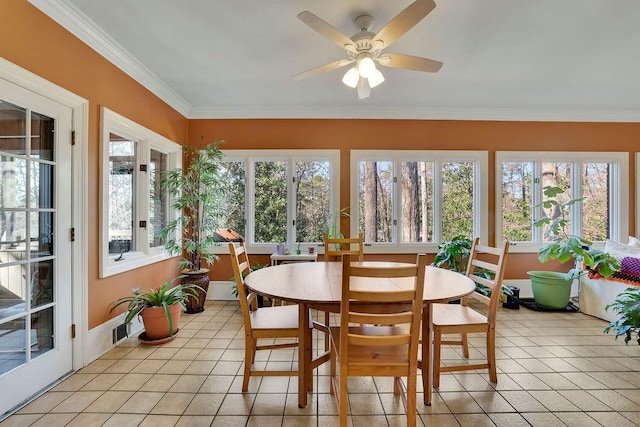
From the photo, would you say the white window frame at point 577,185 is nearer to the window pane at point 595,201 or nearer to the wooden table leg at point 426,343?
the window pane at point 595,201

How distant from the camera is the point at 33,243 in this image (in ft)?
6.42

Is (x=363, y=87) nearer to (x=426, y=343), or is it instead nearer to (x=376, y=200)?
(x=426, y=343)

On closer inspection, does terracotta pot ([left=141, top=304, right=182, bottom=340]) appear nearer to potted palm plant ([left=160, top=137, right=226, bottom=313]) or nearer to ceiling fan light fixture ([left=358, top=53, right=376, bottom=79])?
potted palm plant ([left=160, top=137, right=226, bottom=313])

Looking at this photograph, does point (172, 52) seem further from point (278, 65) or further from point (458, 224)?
point (458, 224)

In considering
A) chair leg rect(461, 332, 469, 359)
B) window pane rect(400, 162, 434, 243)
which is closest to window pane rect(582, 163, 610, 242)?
window pane rect(400, 162, 434, 243)

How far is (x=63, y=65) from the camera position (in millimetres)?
2131

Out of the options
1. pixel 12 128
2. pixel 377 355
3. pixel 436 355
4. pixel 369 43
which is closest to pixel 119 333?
pixel 12 128

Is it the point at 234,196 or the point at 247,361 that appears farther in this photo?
the point at 234,196

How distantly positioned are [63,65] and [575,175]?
568 cm

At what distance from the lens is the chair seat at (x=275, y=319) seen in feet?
6.28

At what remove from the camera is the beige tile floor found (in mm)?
1732

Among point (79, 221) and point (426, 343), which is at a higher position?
point (79, 221)

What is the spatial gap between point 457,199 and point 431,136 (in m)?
0.92

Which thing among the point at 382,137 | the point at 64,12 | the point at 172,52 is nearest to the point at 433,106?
the point at 382,137
